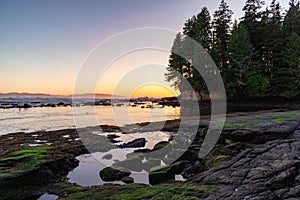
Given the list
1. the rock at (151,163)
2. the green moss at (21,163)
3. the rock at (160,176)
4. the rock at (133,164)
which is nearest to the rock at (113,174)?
the rock at (133,164)

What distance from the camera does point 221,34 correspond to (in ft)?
183

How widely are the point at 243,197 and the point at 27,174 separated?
939 cm

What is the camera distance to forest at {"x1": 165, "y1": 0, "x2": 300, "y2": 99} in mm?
46250

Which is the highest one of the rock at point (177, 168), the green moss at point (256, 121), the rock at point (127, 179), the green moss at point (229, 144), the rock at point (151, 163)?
the green moss at point (256, 121)

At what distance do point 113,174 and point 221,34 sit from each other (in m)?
49.9

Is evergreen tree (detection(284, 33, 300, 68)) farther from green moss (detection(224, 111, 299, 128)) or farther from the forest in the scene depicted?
green moss (detection(224, 111, 299, 128))

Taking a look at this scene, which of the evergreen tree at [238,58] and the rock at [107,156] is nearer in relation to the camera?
the rock at [107,156]

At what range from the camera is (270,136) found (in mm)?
15383

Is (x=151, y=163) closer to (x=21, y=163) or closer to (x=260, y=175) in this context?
(x=21, y=163)

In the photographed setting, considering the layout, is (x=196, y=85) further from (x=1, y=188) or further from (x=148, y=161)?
(x=1, y=188)

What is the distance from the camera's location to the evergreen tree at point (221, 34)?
5244 centimetres

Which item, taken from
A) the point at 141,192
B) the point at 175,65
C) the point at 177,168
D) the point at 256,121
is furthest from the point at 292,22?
the point at 141,192

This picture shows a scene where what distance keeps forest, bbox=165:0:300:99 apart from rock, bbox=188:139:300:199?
1546 inches

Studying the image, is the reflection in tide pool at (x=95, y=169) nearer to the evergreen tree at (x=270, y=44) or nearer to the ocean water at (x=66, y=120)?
the ocean water at (x=66, y=120)
